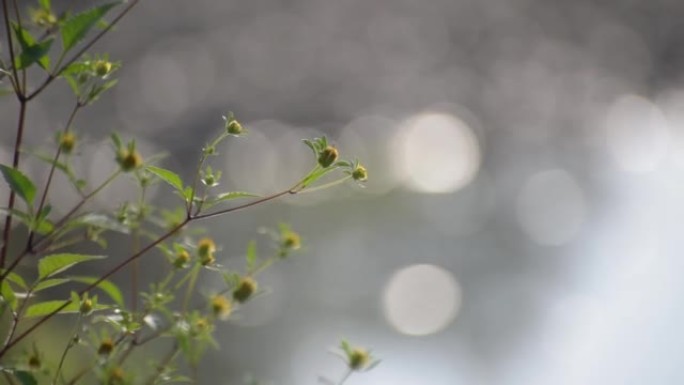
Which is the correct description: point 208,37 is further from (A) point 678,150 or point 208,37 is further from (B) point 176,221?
(B) point 176,221

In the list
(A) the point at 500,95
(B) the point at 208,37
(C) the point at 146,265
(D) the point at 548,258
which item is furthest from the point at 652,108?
(C) the point at 146,265

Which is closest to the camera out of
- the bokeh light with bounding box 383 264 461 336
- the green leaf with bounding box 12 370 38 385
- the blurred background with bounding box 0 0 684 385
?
the green leaf with bounding box 12 370 38 385

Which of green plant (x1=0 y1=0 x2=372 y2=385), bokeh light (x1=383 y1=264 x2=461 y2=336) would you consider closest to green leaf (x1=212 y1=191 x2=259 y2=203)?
green plant (x1=0 y1=0 x2=372 y2=385)

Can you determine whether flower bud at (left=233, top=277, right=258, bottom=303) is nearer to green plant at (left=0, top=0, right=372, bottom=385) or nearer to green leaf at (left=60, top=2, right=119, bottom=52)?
green plant at (left=0, top=0, right=372, bottom=385)

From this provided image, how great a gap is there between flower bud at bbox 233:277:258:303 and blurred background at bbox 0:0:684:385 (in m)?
1.20

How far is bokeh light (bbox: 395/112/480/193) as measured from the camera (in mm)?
2650

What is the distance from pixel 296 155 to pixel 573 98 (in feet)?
2.67

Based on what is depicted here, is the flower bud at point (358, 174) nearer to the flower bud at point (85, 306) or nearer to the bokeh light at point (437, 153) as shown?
the flower bud at point (85, 306)

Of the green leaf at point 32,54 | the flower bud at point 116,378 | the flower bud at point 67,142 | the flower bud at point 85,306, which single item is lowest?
the flower bud at point 116,378

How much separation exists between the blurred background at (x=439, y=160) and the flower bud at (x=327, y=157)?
1.27m

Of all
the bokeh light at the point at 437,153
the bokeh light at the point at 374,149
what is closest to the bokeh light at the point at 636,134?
the bokeh light at the point at 437,153

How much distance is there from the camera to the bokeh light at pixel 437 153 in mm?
2650

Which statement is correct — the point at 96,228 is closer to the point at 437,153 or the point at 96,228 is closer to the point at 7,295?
the point at 7,295

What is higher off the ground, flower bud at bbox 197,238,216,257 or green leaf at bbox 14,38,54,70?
green leaf at bbox 14,38,54,70
